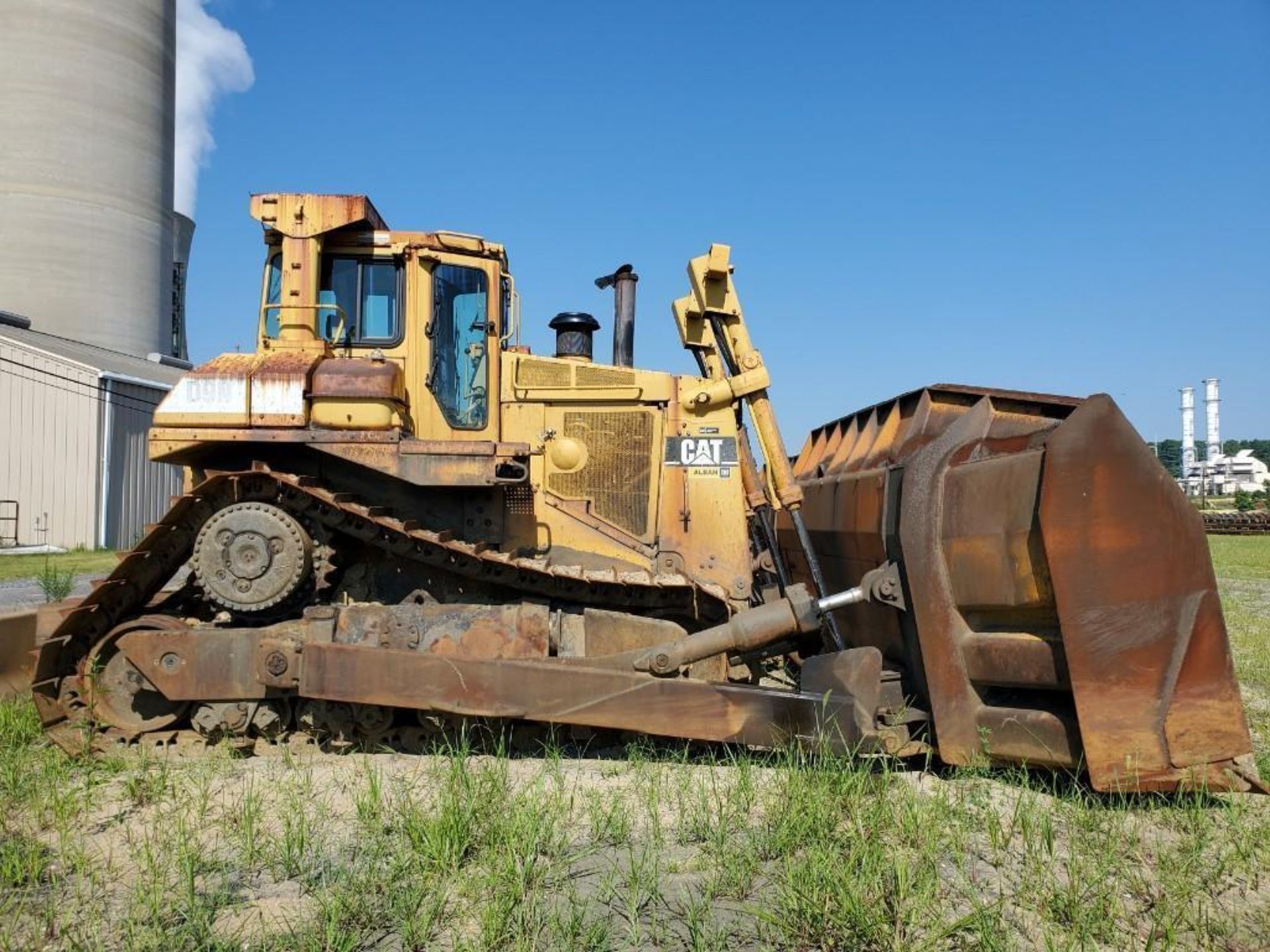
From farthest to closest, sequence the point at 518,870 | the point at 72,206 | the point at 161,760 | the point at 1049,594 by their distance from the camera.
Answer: the point at 72,206, the point at 161,760, the point at 1049,594, the point at 518,870

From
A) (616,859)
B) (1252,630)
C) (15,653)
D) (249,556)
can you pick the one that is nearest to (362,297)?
(249,556)

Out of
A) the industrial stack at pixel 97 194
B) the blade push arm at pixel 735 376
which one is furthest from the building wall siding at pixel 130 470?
the blade push arm at pixel 735 376

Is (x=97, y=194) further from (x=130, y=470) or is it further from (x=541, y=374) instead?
(x=541, y=374)

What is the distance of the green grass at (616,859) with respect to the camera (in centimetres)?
281

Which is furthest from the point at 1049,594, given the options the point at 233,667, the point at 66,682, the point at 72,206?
the point at 72,206

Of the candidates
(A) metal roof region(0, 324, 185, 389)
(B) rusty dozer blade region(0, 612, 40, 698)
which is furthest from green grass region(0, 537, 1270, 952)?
(A) metal roof region(0, 324, 185, 389)

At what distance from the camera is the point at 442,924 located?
2.90 metres

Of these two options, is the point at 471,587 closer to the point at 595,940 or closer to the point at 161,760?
the point at 161,760

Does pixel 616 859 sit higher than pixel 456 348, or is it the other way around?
pixel 456 348

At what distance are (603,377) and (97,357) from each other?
68.2 ft

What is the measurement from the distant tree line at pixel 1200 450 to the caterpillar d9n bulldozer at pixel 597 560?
89.4 metres

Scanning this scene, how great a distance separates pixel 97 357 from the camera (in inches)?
836

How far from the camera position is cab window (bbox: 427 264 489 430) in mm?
5457

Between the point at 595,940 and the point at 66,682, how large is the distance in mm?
4055
